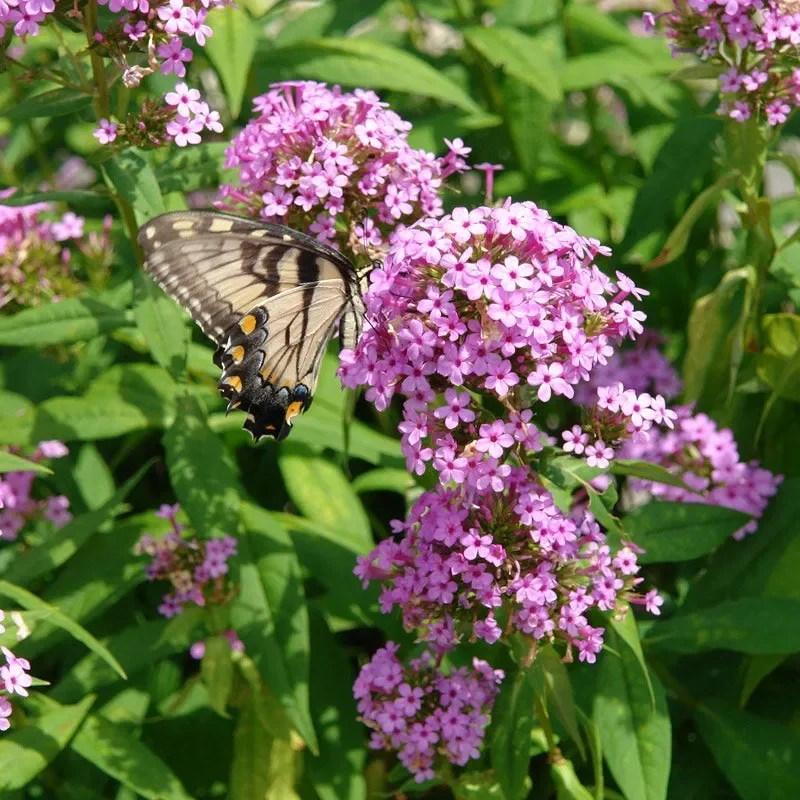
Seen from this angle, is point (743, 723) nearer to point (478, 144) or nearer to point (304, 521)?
point (304, 521)

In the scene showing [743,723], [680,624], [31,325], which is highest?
[31,325]

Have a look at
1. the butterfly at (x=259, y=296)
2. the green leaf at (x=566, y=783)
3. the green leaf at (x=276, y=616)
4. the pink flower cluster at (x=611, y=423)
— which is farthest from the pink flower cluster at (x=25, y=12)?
the green leaf at (x=566, y=783)

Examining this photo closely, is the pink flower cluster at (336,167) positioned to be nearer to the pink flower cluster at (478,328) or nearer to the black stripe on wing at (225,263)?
the black stripe on wing at (225,263)

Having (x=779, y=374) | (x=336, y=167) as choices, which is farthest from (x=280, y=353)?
(x=779, y=374)

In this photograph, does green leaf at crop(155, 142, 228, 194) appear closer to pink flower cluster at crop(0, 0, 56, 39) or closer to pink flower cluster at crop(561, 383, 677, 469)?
pink flower cluster at crop(0, 0, 56, 39)

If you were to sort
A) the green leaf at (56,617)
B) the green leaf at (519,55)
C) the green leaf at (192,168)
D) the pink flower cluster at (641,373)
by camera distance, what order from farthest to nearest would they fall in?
the pink flower cluster at (641,373) < the green leaf at (519,55) < the green leaf at (192,168) < the green leaf at (56,617)

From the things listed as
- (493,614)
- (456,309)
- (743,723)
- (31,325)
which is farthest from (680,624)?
(31,325)

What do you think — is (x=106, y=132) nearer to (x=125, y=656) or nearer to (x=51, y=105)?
(x=51, y=105)
